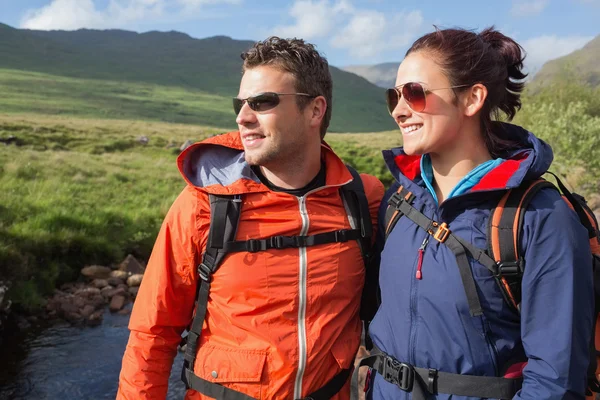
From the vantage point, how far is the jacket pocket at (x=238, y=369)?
322 centimetres

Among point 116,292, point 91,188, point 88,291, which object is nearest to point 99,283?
point 88,291

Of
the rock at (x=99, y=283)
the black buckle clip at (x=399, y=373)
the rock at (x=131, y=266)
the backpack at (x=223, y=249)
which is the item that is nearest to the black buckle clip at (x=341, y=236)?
the backpack at (x=223, y=249)

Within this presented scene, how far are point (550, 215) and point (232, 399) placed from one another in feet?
6.84

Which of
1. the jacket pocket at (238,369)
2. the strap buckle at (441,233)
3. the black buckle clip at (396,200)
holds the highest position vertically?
the black buckle clip at (396,200)

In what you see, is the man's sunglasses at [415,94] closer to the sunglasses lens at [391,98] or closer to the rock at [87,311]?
the sunglasses lens at [391,98]

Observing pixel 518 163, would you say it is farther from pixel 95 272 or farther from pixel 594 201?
pixel 594 201

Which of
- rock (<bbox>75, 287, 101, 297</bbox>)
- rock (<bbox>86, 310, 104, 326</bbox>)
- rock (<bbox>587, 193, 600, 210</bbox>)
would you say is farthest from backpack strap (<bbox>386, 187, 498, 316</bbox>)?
rock (<bbox>587, 193, 600, 210</bbox>)

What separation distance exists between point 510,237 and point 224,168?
189 centimetres

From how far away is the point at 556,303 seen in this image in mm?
2510

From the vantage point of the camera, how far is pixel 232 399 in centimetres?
323

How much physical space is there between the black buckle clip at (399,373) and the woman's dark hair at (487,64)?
4.41ft

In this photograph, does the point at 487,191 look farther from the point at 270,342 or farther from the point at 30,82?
the point at 30,82

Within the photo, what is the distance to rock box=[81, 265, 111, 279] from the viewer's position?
13.0 meters

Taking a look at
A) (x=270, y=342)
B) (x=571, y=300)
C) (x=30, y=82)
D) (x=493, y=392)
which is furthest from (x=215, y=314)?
(x=30, y=82)
